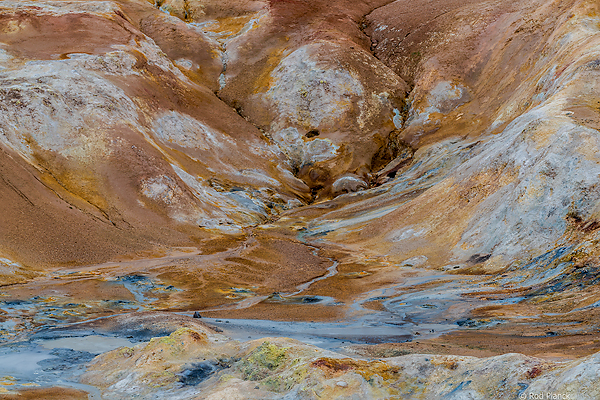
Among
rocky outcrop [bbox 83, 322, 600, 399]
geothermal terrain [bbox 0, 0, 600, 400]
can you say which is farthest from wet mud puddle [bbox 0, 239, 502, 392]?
rocky outcrop [bbox 83, 322, 600, 399]

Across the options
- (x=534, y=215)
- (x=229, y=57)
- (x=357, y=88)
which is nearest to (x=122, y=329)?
(x=534, y=215)

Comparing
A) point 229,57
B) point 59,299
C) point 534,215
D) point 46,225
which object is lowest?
point 534,215

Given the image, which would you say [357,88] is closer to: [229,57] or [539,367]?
[229,57]

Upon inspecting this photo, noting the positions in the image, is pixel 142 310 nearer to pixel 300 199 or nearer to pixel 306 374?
pixel 306 374

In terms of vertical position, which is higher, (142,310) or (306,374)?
(142,310)

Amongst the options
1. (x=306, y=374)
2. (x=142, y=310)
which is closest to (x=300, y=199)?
(x=142, y=310)

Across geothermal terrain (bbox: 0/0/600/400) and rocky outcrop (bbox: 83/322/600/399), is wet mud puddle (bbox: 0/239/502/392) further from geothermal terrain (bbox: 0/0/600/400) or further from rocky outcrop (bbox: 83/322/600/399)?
rocky outcrop (bbox: 83/322/600/399)

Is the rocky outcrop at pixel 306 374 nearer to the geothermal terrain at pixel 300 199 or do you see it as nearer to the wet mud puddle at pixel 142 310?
the geothermal terrain at pixel 300 199

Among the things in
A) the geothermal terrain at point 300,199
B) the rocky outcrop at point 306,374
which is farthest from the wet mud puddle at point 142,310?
the rocky outcrop at point 306,374
